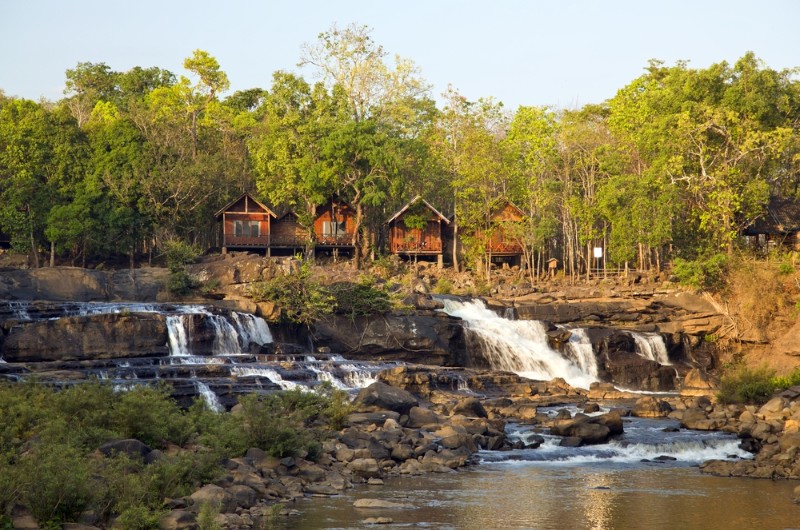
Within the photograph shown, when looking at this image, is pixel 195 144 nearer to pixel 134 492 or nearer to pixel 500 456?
pixel 500 456

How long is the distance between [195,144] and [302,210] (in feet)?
24.1

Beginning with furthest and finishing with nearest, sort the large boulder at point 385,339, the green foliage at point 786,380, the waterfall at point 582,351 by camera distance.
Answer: the waterfall at point 582,351
the large boulder at point 385,339
the green foliage at point 786,380

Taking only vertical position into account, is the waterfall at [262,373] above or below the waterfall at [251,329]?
below

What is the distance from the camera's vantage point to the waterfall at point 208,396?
98.4 ft

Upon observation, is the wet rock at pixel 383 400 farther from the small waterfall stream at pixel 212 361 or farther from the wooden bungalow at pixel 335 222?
the wooden bungalow at pixel 335 222

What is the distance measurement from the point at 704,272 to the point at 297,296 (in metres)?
19.5

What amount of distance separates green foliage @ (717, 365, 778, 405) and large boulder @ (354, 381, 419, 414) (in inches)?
467

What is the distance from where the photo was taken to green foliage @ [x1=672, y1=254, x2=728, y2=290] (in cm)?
4800

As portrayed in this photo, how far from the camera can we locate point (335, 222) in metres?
62.8

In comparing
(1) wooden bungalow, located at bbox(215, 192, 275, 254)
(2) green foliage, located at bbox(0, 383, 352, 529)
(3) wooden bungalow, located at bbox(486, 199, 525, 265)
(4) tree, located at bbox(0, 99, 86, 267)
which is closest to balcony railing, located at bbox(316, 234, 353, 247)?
(1) wooden bungalow, located at bbox(215, 192, 275, 254)

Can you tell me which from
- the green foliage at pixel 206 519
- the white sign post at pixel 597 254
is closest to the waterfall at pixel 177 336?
the green foliage at pixel 206 519

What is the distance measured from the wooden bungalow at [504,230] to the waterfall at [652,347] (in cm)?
1608

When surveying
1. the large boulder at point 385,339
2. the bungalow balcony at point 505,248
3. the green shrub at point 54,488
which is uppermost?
the bungalow balcony at point 505,248

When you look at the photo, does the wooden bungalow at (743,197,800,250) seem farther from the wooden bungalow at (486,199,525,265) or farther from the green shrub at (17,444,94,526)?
the green shrub at (17,444,94,526)
